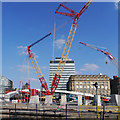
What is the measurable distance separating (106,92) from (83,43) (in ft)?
172

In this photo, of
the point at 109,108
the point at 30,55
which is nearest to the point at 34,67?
the point at 30,55

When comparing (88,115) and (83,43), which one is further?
(83,43)

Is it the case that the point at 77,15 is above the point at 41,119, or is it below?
above

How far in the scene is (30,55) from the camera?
336 ft

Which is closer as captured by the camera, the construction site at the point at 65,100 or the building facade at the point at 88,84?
the construction site at the point at 65,100

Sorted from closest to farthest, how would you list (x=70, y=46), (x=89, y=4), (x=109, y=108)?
(x=109, y=108), (x=89, y=4), (x=70, y=46)

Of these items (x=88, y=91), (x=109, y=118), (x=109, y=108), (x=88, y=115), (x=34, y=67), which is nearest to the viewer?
(x=88, y=115)

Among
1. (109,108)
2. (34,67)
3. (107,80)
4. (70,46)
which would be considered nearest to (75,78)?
(107,80)

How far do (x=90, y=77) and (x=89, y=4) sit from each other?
86.3 meters

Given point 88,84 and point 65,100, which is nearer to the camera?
point 65,100

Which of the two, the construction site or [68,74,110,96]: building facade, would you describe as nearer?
the construction site

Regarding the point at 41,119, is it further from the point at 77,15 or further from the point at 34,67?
the point at 34,67

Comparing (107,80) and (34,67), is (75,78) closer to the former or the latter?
(107,80)

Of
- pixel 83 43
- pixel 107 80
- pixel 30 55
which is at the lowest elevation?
pixel 107 80
